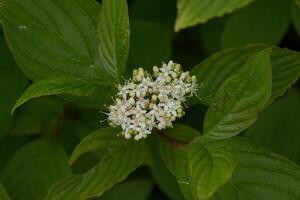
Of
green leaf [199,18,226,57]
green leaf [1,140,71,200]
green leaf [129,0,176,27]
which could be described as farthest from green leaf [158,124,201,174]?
green leaf [129,0,176,27]

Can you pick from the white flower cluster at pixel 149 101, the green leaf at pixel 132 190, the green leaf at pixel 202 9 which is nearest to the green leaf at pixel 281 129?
the green leaf at pixel 132 190

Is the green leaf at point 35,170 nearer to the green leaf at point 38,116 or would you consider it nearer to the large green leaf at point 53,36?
the green leaf at point 38,116

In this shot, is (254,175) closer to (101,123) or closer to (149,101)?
(149,101)

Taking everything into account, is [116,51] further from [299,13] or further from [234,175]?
[299,13]

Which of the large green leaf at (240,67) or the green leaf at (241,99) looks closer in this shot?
the green leaf at (241,99)

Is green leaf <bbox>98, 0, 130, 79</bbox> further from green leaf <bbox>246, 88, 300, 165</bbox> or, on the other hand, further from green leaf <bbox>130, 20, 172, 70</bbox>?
green leaf <bbox>246, 88, 300, 165</bbox>
